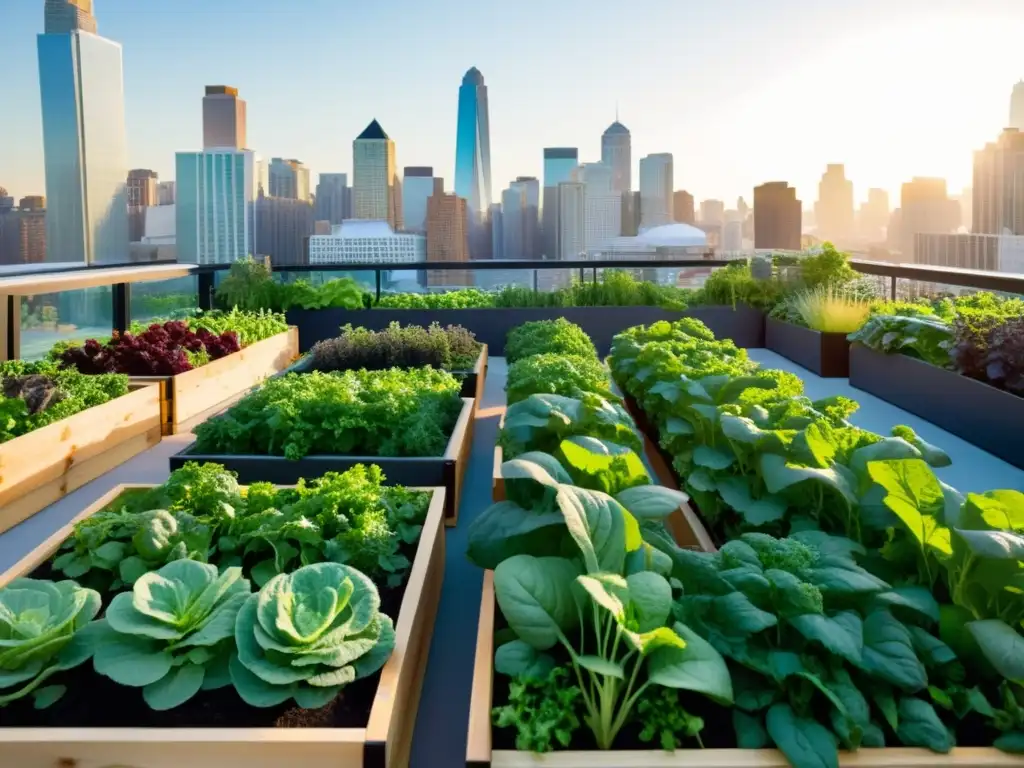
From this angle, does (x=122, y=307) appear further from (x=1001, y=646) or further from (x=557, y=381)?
(x=1001, y=646)

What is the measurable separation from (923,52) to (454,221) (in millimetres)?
18058

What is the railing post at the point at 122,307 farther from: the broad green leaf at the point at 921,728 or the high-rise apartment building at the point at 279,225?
the high-rise apartment building at the point at 279,225

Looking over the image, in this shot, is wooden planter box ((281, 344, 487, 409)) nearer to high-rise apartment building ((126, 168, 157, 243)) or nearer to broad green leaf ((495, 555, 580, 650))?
broad green leaf ((495, 555, 580, 650))

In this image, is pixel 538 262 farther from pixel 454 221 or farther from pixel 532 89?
pixel 454 221

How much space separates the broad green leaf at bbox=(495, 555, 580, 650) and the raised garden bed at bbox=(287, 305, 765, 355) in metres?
6.77

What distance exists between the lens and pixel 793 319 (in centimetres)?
770

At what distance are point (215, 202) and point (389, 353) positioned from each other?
539 inches

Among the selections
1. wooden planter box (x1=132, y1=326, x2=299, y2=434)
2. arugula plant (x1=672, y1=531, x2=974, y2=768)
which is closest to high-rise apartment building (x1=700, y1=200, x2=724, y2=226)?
wooden planter box (x1=132, y1=326, x2=299, y2=434)

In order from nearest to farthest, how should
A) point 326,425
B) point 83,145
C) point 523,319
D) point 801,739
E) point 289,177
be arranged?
1. point 801,739
2. point 326,425
3. point 523,319
4. point 83,145
5. point 289,177

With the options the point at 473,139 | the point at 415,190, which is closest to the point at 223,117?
the point at 415,190

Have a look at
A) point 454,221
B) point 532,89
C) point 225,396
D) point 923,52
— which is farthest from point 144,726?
point 454,221

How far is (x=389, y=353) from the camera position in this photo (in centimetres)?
539

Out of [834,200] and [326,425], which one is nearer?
[326,425]

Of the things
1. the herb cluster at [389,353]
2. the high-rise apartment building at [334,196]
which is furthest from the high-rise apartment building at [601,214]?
the herb cluster at [389,353]
